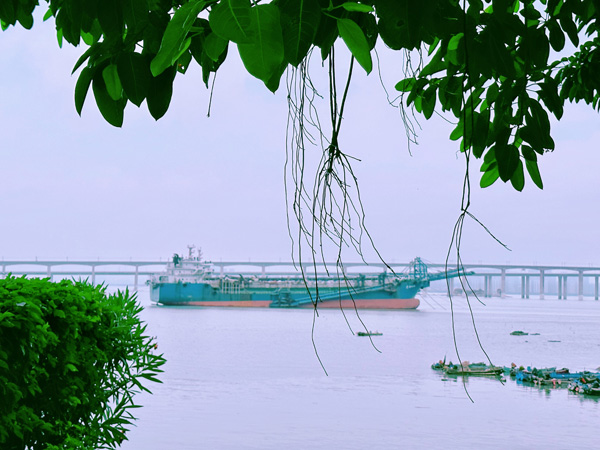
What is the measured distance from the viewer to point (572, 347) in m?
17.5

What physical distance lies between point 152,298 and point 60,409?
1668 inches

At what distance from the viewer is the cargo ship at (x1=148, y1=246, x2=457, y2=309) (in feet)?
134

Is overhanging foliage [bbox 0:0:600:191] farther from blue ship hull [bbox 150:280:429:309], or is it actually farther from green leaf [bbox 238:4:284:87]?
blue ship hull [bbox 150:280:429:309]

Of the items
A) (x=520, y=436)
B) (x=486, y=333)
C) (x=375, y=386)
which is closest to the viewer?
(x=520, y=436)

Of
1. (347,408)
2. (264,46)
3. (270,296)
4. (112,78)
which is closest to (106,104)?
(112,78)

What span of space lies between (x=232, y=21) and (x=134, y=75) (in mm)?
234

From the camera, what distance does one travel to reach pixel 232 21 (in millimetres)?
424

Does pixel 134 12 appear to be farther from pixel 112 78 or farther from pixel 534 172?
pixel 534 172

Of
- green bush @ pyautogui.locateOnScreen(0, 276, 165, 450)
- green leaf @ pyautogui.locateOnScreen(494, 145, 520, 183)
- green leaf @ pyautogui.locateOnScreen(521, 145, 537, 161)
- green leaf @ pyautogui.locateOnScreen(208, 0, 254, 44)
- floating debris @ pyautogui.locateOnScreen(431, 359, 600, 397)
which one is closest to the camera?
green leaf @ pyautogui.locateOnScreen(208, 0, 254, 44)

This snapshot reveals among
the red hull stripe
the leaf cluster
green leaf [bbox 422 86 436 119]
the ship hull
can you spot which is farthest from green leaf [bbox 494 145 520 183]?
the red hull stripe

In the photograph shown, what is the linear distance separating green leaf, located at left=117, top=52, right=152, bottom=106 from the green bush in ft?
5.13

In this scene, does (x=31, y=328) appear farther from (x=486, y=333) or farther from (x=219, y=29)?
(x=486, y=333)

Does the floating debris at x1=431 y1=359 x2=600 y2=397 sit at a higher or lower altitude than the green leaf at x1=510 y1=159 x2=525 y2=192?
lower

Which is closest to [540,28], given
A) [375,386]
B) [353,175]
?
[353,175]
